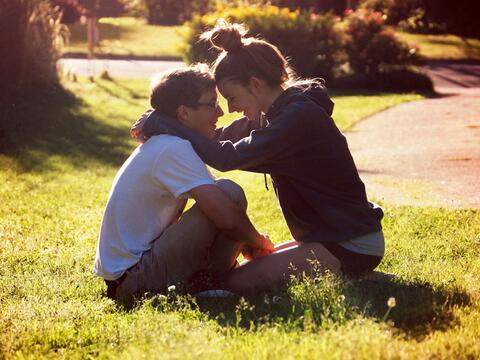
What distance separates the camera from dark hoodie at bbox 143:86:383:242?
4375mm

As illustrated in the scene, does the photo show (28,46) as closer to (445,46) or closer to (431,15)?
(445,46)

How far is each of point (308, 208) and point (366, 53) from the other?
15297mm

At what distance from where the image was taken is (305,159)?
4.50 meters

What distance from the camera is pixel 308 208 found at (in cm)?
459

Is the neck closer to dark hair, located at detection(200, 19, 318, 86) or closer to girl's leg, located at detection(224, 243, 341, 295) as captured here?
dark hair, located at detection(200, 19, 318, 86)

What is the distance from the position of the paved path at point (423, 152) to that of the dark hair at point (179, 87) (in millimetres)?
3279

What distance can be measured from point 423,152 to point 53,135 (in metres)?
4.88

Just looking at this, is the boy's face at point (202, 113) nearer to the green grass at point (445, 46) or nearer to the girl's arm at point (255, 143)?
the girl's arm at point (255, 143)

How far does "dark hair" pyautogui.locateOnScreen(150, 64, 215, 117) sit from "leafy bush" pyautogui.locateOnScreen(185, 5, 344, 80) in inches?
570

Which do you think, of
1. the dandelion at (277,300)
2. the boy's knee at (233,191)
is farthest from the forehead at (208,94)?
the dandelion at (277,300)

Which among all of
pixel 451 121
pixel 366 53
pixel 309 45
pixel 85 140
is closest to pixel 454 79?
pixel 366 53

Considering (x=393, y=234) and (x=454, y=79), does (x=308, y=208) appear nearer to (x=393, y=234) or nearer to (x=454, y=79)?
(x=393, y=234)

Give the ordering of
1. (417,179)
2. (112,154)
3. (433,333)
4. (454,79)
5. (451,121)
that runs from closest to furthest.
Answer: (433,333)
(417,179)
(112,154)
(451,121)
(454,79)

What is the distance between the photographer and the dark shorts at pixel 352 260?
4.52m
